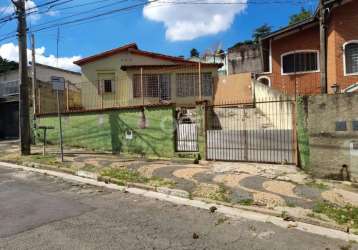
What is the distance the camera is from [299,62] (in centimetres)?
1988

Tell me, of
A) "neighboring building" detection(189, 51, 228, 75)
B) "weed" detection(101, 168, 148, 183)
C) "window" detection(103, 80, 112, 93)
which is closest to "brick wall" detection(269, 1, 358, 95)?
"window" detection(103, 80, 112, 93)

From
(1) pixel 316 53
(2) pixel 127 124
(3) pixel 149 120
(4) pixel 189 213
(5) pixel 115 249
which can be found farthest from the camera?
(1) pixel 316 53

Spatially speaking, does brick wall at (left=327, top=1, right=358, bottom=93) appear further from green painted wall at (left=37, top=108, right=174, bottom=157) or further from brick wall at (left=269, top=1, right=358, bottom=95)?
green painted wall at (left=37, top=108, right=174, bottom=157)

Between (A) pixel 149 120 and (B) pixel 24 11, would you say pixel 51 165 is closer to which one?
(A) pixel 149 120

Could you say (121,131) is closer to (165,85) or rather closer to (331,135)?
(165,85)

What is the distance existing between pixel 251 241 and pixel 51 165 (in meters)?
8.86

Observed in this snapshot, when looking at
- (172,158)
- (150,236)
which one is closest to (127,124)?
(172,158)

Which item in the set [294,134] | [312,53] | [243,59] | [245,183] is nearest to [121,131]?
[294,134]

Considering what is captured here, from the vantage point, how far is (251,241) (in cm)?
564

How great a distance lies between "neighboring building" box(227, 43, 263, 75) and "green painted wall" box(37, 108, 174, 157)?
2004cm

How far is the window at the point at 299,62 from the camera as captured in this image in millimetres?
19516

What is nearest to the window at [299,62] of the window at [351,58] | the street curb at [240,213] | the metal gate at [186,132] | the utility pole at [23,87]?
the window at [351,58]

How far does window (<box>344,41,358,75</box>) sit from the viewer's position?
642 inches

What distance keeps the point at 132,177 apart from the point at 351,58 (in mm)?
11295
